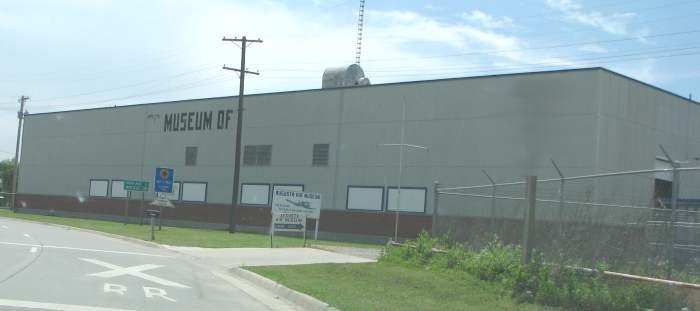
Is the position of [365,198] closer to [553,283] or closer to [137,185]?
[137,185]

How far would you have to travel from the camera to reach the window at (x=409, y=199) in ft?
124

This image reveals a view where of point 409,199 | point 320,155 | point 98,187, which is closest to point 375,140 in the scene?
point 409,199

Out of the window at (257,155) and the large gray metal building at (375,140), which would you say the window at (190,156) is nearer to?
the large gray metal building at (375,140)

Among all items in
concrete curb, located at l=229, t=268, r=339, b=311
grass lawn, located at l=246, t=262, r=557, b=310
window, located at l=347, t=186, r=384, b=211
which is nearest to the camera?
grass lawn, located at l=246, t=262, r=557, b=310

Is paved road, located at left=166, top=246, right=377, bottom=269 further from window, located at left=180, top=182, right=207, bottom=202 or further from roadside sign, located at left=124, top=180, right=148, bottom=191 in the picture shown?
roadside sign, located at left=124, top=180, right=148, bottom=191

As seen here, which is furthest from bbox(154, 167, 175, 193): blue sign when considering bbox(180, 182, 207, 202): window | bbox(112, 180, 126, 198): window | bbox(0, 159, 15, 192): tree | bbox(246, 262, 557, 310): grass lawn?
bbox(0, 159, 15, 192): tree

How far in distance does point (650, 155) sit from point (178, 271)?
78.7 ft

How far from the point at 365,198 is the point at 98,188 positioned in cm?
2711

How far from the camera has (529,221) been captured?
46.6ft

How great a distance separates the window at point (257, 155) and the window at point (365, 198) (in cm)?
702

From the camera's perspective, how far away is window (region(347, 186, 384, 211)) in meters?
39.6

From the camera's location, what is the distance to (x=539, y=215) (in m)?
16.2

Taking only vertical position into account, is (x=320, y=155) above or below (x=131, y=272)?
above

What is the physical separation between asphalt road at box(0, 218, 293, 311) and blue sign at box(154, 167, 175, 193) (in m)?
7.83
